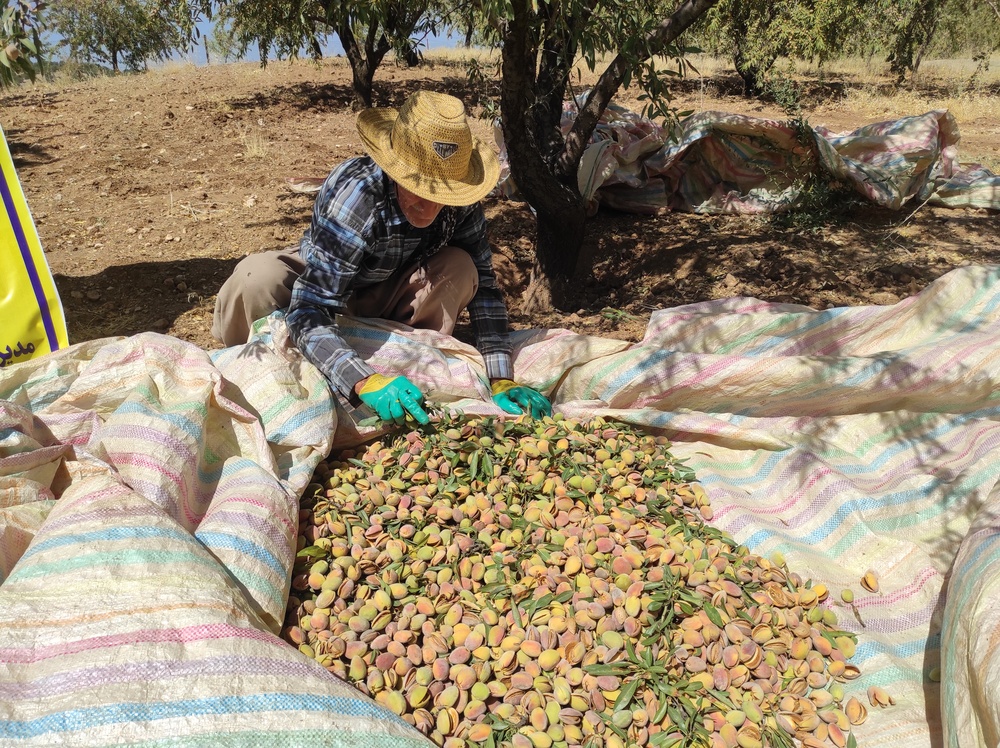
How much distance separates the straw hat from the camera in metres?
2.17

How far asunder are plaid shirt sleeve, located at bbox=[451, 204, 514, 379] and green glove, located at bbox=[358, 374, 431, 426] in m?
0.54

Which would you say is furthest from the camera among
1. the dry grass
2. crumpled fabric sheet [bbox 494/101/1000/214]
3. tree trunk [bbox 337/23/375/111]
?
tree trunk [bbox 337/23/375/111]

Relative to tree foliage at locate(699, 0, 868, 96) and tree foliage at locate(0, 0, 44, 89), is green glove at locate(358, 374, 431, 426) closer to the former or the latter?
tree foliage at locate(0, 0, 44, 89)

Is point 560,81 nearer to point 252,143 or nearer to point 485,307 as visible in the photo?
point 485,307

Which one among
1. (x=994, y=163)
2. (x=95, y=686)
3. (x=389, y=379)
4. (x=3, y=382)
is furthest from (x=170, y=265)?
(x=994, y=163)

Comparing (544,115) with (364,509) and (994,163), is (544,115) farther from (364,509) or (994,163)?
(994,163)

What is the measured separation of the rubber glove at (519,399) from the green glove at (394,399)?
0.42 meters

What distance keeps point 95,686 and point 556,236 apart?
10.1ft

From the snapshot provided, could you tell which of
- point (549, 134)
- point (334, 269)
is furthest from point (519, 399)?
point (549, 134)

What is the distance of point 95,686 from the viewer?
44.5 inches

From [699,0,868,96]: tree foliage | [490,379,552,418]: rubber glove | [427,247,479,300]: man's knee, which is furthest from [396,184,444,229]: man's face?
[699,0,868,96]: tree foliage

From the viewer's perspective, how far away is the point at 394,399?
7.13 ft

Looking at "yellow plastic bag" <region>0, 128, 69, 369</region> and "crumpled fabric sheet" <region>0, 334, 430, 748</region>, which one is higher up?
"yellow plastic bag" <region>0, 128, 69, 369</region>

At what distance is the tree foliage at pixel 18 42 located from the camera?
2.29 meters
